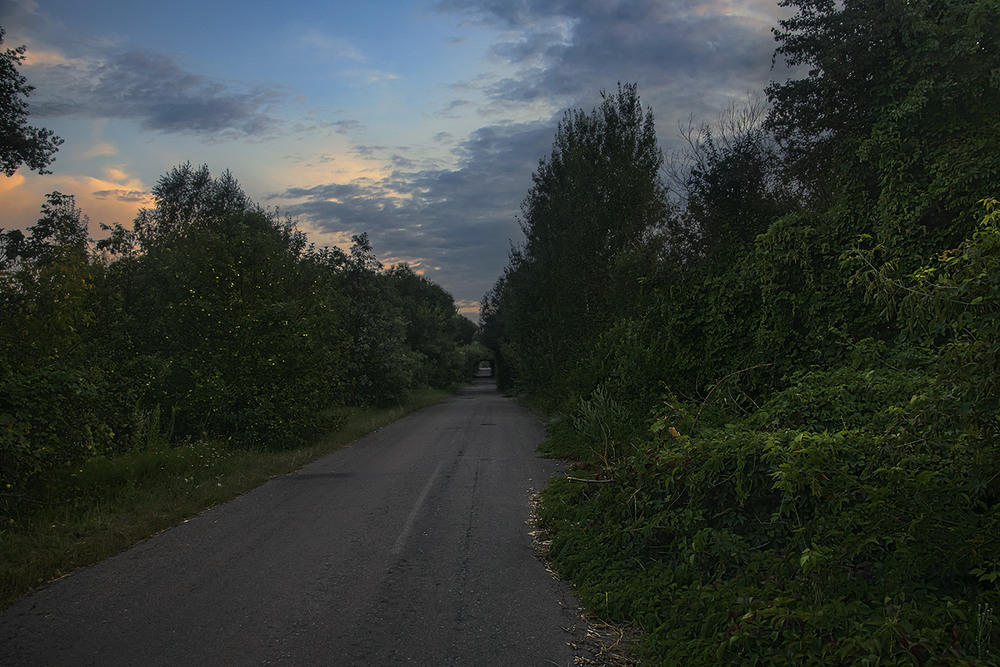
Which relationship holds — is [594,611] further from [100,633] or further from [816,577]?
[100,633]

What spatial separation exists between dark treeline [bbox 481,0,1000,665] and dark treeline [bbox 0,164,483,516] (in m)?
6.65

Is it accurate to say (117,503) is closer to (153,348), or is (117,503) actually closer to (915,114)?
(153,348)

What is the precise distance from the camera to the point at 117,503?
8258 mm

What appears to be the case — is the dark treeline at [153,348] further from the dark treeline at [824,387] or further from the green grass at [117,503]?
the dark treeline at [824,387]

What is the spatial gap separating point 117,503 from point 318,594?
4.82m

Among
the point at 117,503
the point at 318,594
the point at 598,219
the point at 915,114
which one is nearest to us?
the point at 318,594

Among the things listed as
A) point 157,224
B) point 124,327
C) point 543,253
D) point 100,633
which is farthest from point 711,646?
point 157,224

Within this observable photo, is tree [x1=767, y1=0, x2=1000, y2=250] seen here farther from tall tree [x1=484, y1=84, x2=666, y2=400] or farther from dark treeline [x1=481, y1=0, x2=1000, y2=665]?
tall tree [x1=484, y1=84, x2=666, y2=400]

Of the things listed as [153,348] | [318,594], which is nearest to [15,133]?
[153,348]

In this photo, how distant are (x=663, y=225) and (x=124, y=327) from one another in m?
17.7

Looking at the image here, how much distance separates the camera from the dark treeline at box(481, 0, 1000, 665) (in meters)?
3.47

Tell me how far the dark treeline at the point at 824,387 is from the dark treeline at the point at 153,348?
6.65 metres

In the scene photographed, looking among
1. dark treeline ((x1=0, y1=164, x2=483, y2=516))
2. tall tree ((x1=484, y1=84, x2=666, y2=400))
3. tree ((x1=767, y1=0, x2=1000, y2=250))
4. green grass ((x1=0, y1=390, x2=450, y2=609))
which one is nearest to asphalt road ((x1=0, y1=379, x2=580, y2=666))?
green grass ((x1=0, y1=390, x2=450, y2=609))

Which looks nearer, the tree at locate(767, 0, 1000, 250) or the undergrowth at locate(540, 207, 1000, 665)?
the undergrowth at locate(540, 207, 1000, 665)
